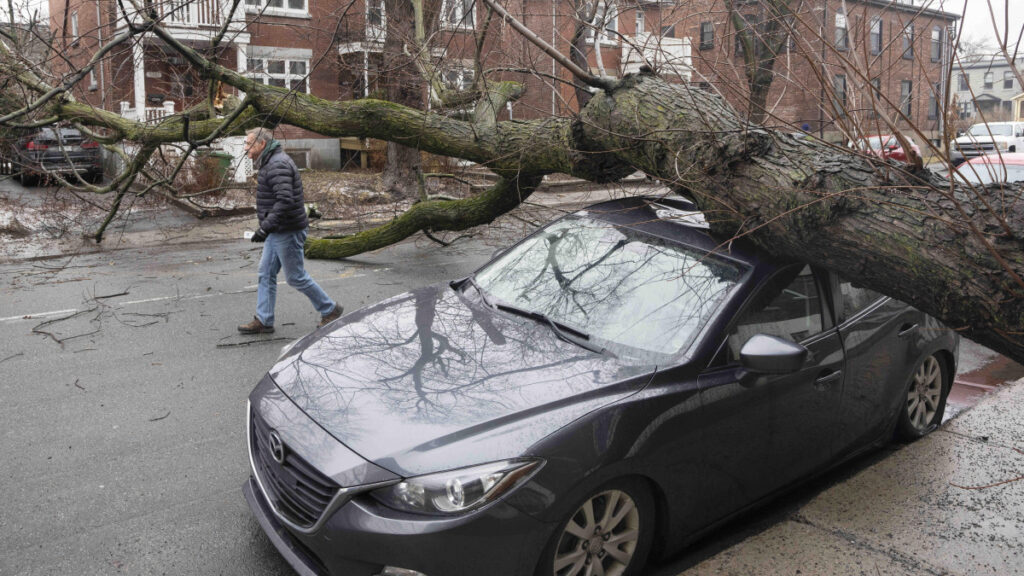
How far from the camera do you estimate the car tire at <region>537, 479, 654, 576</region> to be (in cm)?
312

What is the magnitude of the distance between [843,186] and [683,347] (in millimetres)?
1040

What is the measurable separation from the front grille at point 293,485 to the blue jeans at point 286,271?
154 inches

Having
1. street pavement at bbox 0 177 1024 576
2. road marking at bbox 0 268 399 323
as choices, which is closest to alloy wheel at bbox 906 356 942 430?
street pavement at bbox 0 177 1024 576

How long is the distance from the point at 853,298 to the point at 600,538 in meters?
2.11

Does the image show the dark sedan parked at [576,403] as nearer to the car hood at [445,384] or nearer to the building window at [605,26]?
the car hood at [445,384]

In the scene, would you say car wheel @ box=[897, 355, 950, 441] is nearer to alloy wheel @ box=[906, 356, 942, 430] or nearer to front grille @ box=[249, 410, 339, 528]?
alloy wheel @ box=[906, 356, 942, 430]

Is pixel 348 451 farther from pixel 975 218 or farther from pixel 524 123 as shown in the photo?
pixel 524 123

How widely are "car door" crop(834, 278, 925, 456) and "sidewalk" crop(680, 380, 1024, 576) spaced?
0.88ft

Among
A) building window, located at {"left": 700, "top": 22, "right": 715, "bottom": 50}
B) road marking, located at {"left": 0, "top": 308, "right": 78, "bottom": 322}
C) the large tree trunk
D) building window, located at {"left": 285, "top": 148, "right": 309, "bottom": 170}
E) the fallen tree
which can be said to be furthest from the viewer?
building window, located at {"left": 285, "top": 148, "right": 309, "bottom": 170}

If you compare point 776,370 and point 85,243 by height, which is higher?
point 776,370

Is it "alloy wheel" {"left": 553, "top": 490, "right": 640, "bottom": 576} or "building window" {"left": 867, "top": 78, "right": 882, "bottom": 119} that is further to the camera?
"alloy wheel" {"left": 553, "top": 490, "right": 640, "bottom": 576}

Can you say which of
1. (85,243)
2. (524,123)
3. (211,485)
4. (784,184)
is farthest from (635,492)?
(85,243)

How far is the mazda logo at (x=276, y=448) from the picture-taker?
334cm

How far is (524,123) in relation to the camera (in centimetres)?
698
